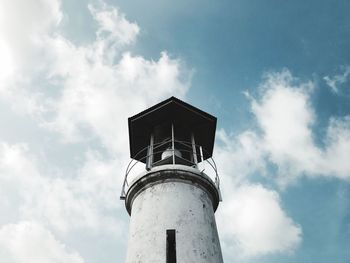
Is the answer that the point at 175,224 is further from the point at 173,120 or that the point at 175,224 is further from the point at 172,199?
the point at 173,120

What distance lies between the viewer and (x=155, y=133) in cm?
1484

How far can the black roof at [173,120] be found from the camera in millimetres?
14195

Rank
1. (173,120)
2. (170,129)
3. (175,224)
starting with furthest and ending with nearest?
(170,129) < (173,120) < (175,224)

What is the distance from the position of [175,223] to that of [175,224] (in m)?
0.03

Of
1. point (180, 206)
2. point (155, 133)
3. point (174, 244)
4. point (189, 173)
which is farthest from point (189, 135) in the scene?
point (174, 244)

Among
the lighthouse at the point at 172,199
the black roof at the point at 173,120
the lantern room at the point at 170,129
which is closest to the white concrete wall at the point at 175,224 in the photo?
the lighthouse at the point at 172,199

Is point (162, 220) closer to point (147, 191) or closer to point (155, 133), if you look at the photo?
point (147, 191)

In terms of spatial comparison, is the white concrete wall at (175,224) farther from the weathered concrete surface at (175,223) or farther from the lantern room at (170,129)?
the lantern room at (170,129)

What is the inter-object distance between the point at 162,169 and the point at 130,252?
2689mm

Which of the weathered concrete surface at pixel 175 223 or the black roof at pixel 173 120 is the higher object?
the black roof at pixel 173 120

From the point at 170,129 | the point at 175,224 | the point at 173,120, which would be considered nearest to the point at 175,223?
the point at 175,224

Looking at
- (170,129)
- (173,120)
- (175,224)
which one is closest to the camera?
(175,224)

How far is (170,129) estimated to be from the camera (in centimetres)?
1488

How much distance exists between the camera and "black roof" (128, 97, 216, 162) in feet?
46.6
